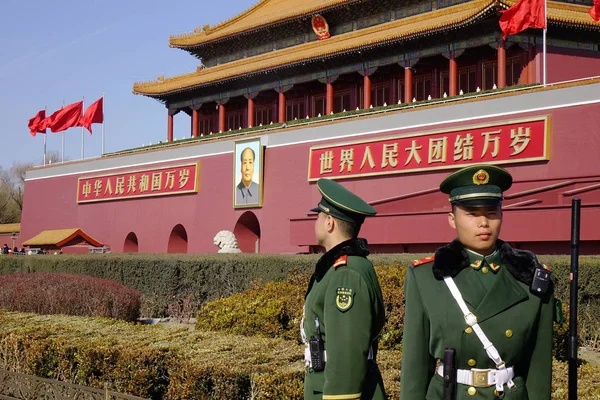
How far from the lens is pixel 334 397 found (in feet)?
10.2

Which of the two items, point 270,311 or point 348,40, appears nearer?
point 270,311

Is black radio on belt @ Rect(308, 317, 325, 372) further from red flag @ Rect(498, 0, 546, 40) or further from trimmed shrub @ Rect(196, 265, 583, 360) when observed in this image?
red flag @ Rect(498, 0, 546, 40)

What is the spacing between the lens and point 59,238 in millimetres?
26922

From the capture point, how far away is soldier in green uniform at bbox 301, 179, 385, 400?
3.13 m

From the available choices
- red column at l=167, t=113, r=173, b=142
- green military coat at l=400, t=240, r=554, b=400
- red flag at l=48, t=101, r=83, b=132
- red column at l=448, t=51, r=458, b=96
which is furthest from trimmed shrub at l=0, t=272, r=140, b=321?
red column at l=167, t=113, r=173, b=142

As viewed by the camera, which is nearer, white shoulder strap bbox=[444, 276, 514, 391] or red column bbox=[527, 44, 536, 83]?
white shoulder strap bbox=[444, 276, 514, 391]

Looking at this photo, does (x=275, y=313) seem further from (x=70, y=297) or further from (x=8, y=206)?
(x=8, y=206)

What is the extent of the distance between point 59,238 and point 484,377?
2574cm

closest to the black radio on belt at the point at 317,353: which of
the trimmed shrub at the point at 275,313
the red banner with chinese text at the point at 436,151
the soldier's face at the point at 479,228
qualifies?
the soldier's face at the point at 479,228

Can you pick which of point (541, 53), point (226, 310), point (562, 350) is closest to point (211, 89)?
point (541, 53)

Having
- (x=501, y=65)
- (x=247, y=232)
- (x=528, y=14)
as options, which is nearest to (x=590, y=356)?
(x=528, y=14)

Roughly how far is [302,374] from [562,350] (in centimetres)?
319

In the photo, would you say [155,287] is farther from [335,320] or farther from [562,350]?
[335,320]

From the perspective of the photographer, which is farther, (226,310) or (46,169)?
(46,169)
